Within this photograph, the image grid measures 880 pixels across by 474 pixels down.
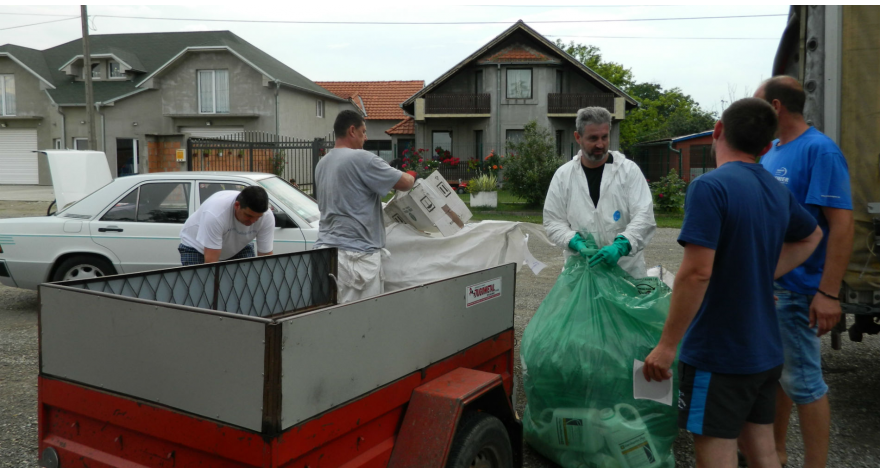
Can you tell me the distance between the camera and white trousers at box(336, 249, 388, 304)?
3969 mm

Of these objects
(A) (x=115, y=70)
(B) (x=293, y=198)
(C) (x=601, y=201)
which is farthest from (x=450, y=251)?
(A) (x=115, y=70)

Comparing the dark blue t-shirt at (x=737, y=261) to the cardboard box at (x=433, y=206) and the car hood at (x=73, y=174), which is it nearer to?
the cardboard box at (x=433, y=206)

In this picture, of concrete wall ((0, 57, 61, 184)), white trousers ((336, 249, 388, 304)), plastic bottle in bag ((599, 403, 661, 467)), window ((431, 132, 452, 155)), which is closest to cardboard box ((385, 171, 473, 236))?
white trousers ((336, 249, 388, 304))

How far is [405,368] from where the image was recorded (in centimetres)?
249

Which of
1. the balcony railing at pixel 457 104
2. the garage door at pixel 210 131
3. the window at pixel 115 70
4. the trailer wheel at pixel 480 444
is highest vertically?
the window at pixel 115 70

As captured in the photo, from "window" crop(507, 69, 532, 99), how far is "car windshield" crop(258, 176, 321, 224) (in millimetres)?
25396

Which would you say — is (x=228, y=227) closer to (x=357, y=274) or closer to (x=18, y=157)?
(x=357, y=274)

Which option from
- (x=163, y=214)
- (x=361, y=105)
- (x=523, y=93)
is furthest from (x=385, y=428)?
(x=361, y=105)

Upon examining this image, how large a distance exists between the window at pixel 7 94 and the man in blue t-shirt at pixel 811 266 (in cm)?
3755

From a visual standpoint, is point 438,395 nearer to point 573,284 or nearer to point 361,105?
point 573,284

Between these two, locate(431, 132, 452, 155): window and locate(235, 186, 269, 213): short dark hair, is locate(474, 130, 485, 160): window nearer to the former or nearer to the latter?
locate(431, 132, 452, 155): window

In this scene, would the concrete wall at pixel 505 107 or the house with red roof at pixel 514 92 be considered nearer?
the house with red roof at pixel 514 92

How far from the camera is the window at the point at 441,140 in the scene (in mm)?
33062

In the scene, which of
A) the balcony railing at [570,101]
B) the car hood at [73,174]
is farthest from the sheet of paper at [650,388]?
the balcony railing at [570,101]
